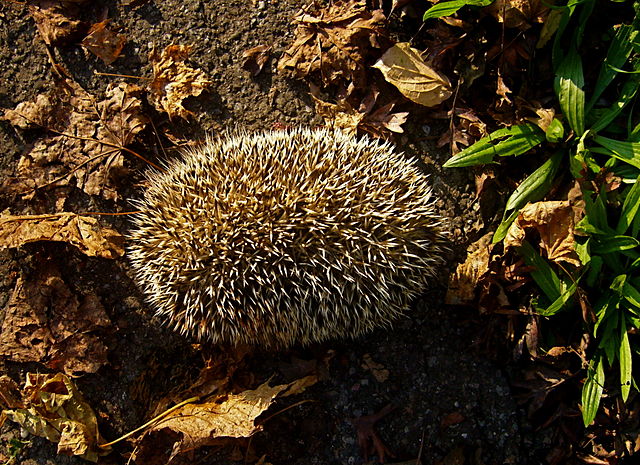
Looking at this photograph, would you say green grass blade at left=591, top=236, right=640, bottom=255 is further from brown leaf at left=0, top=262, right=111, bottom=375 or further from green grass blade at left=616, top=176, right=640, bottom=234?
brown leaf at left=0, top=262, right=111, bottom=375

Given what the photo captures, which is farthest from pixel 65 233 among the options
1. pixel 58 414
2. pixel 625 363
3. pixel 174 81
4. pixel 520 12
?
pixel 625 363

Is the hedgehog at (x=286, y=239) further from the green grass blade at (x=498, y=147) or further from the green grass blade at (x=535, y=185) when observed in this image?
the green grass blade at (x=535, y=185)

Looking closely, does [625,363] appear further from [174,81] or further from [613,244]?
[174,81]

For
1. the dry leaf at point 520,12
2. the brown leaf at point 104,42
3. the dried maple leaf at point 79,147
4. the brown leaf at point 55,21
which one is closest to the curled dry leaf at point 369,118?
the dry leaf at point 520,12

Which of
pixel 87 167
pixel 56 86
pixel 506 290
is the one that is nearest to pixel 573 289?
pixel 506 290

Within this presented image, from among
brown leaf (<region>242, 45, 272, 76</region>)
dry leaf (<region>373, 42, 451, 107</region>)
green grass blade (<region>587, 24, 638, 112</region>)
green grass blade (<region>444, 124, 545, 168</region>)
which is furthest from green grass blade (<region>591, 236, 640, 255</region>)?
brown leaf (<region>242, 45, 272, 76</region>)

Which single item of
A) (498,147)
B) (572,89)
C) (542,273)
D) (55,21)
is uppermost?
(55,21)
